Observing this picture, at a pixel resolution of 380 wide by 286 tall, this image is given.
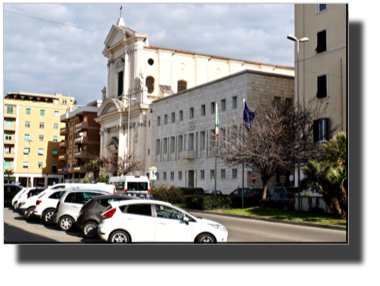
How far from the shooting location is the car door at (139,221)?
12086 millimetres

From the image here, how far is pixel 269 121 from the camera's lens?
96.3 ft

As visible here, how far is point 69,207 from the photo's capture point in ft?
56.3

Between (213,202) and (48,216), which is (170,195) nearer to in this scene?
(213,202)

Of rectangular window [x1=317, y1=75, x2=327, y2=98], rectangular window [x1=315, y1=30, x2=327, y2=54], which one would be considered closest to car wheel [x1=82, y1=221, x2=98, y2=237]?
rectangular window [x1=317, y1=75, x2=327, y2=98]

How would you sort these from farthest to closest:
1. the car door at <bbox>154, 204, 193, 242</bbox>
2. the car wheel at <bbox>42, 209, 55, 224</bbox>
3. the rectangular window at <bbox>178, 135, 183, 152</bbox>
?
1. the rectangular window at <bbox>178, 135, 183, 152</bbox>
2. the car wheel at <bbox>42, 209, 55, 224</bbox>
3. the car door at <bbox>154, 204, 193, 242</bbox>

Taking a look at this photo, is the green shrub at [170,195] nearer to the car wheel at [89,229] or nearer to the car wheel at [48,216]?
the car wheel at [48,216]

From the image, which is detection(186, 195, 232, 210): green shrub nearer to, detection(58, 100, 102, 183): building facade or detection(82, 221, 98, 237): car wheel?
detection(82, 221, 98, 237): car wheel

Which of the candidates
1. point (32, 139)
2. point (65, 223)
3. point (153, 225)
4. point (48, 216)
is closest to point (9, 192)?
point (48, 216)

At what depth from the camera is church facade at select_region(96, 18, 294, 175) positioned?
68.3 m

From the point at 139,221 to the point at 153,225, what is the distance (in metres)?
0.41
